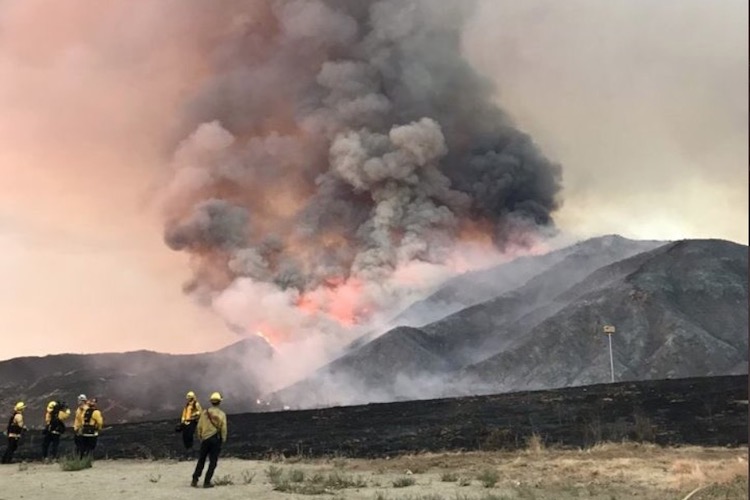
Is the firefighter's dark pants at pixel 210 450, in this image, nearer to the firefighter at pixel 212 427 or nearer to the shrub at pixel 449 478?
the firefighter at pixel 212 427

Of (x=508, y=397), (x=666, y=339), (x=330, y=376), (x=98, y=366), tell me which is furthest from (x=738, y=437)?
(x=98, y=366)

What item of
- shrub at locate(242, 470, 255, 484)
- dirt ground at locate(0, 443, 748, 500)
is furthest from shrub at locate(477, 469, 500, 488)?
shrub at locate(242, 470, 255, 484)

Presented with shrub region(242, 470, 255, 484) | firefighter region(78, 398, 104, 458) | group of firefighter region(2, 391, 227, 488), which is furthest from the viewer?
firefighter region(78, 398, 104, 458)

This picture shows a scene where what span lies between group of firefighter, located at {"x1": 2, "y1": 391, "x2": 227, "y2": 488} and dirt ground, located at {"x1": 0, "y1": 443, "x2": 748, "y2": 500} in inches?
27.4

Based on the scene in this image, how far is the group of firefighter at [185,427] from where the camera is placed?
49.5ft

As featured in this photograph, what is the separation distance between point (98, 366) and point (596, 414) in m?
80.5

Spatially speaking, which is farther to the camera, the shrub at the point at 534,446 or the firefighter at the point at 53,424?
the firefighter at the point at 53,424

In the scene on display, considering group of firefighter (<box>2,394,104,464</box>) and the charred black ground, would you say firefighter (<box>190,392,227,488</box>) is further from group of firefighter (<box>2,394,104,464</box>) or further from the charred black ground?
the charred black ground

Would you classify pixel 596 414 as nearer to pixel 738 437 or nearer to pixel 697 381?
pixel 738 437

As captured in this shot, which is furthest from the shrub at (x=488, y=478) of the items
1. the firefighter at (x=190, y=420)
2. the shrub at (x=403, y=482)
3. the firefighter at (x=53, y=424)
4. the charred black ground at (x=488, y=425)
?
the firefighter at (x=53, y=424)

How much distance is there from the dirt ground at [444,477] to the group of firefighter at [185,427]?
2.28 ft

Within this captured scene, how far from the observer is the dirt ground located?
15141 mm

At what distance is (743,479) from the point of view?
16062 millimetres

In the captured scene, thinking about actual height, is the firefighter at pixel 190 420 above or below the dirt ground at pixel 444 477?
above
